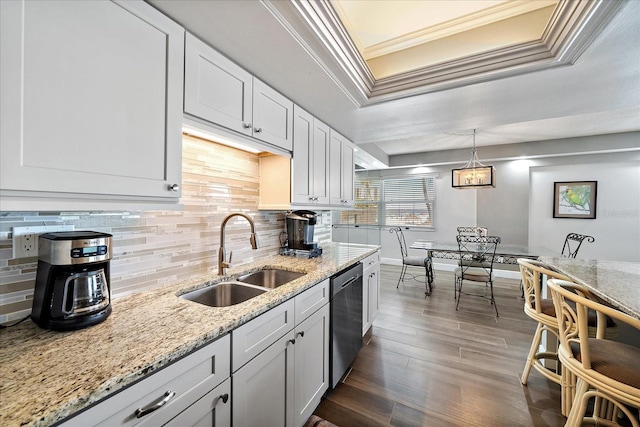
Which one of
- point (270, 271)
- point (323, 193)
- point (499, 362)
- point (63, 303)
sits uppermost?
point (323, 193)

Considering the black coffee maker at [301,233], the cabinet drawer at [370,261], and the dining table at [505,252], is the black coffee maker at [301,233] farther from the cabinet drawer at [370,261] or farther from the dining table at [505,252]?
the dining table at [505,252]

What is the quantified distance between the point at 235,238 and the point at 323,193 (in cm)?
97

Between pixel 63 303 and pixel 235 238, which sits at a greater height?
pixel 235 238

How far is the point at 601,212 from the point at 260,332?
6.09 meters

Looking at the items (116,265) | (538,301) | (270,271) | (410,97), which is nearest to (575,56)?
(410,97)

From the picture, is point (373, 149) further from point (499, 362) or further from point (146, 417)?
point (146, 417)

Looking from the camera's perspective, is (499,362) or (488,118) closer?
(499,362)

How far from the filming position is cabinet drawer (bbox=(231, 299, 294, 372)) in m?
1.03

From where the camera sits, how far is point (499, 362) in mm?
2285

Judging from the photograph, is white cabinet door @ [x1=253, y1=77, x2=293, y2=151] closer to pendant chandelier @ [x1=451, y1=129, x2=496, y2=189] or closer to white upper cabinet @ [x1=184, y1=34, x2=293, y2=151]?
white upper cabinet @ [x1=184, y1=34, x2=293, y2=151]

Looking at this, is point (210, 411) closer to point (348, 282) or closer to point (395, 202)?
point (348, 282)

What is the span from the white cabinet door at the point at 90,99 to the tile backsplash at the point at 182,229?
335 mm

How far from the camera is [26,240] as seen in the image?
0.98 metres

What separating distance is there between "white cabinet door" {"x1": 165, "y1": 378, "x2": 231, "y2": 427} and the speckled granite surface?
179cm
